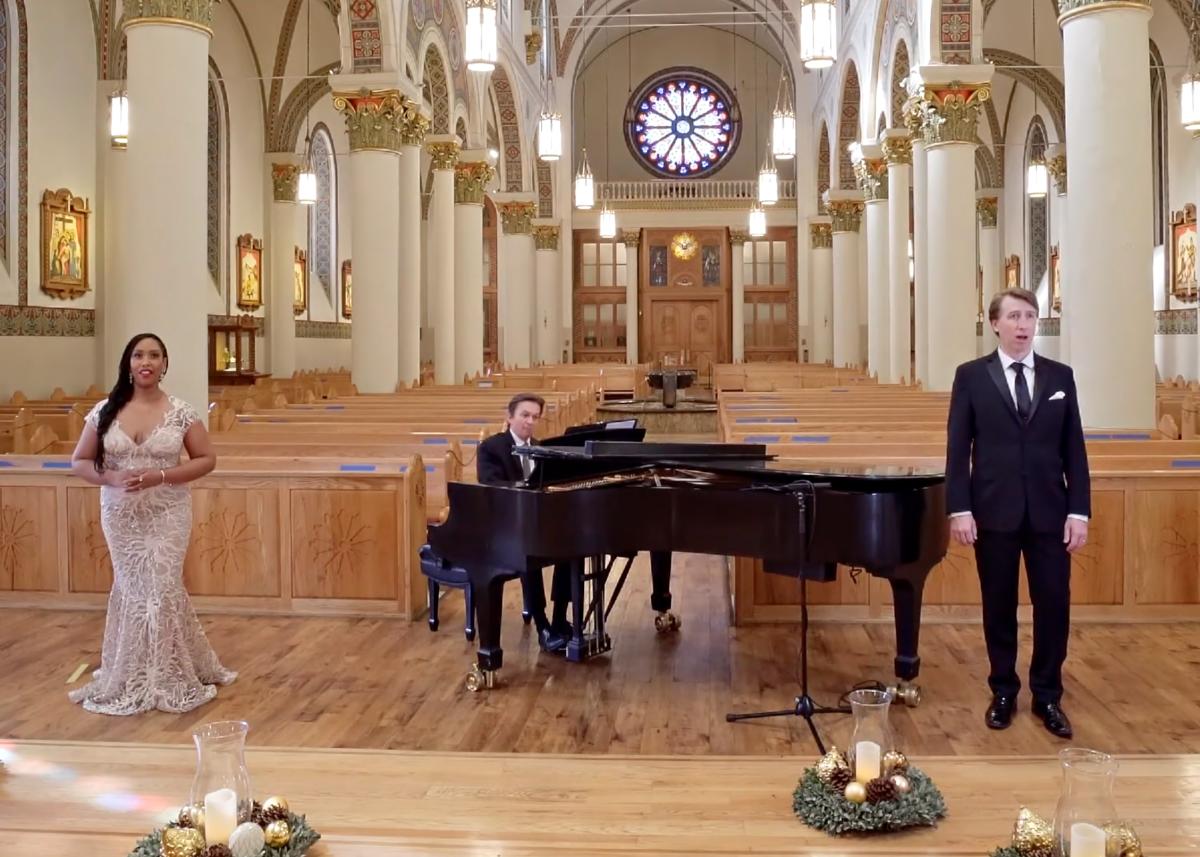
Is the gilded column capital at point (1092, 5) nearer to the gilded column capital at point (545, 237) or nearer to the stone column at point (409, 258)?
the stone column at point (409, 258)

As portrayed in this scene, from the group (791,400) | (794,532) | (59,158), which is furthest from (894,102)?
(794,532)

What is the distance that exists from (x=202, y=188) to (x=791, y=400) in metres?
7.94

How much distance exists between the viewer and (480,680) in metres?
5.80

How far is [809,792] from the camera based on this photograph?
338 centimetres

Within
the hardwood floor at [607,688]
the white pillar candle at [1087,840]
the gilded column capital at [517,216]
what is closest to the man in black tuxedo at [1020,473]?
the hardwood floor at [607,688]

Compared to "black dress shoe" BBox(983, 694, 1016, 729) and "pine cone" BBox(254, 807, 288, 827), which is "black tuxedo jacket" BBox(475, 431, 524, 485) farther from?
"pine cone" BBox(254, 807, 288, 827)

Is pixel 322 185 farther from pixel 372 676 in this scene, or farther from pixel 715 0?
pixel 372 676

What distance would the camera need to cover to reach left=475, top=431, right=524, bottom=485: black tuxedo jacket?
628 cm

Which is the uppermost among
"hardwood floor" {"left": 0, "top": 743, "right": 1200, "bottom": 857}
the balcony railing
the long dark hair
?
the balcony railing

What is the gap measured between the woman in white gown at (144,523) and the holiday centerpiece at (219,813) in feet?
8.35

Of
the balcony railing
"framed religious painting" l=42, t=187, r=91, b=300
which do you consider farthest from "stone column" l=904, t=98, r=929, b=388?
the balcony railing

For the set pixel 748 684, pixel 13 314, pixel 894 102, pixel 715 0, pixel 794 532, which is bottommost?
pixel 748 684

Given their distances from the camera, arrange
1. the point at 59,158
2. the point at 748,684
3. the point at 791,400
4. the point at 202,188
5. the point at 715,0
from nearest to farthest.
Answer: the point at 748,684 → the point at 202,188 → the point at 791,400 → the point at 59,158 → the point at 715,0

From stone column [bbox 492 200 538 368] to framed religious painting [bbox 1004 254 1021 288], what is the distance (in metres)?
12.3
